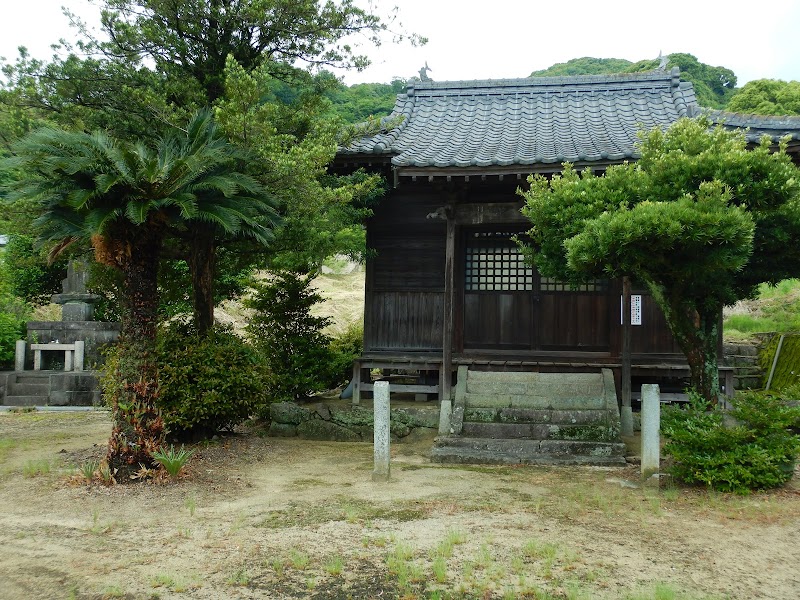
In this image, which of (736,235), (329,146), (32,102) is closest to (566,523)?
(736,235)

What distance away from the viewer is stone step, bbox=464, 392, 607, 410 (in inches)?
419

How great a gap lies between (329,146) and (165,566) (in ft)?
19.1

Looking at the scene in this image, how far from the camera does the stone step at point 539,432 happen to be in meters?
9.80

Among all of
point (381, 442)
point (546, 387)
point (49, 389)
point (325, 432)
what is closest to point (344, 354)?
point (325, 432)

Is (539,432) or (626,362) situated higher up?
(626,362)

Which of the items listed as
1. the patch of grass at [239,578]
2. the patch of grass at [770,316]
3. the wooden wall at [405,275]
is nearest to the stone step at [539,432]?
the wooden wall at [405,275]

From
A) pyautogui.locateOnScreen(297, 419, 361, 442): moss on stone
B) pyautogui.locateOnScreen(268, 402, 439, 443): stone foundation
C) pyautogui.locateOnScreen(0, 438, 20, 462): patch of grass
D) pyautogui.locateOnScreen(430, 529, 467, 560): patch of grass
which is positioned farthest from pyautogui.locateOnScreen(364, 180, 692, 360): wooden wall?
pyautogui.locateOnScreen(430, 529, 467, 560): patch of grass

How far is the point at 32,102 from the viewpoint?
993 cm

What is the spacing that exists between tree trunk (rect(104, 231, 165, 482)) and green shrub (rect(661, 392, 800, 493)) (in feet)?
20.4

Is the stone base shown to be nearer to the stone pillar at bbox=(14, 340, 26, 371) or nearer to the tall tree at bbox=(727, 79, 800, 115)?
the stone pillar at bbox=(14, 340, 26, 371)

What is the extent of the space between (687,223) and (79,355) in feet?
51.7

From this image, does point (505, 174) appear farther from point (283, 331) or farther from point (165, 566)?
point (165, 566)

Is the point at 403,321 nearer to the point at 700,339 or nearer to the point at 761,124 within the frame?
the point at 700,339

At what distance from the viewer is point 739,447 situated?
7.57 meters
